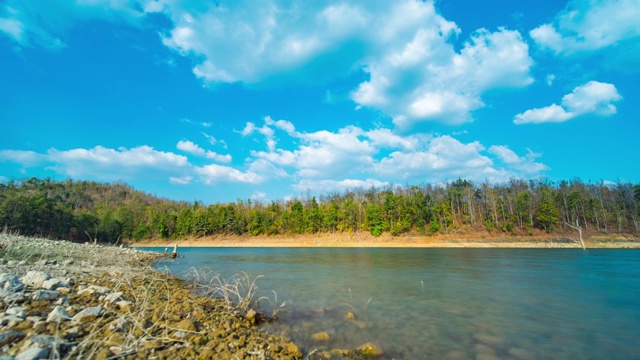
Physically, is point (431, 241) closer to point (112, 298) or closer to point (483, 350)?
point (483, 350)

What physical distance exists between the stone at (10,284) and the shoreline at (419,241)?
61.2 metres

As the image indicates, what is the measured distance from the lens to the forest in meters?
61.6

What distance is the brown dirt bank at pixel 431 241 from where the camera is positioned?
52537 millimetres

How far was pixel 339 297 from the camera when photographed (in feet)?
31.8

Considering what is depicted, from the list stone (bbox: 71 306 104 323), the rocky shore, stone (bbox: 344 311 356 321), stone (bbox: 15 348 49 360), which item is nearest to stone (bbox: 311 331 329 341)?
the rocky shore

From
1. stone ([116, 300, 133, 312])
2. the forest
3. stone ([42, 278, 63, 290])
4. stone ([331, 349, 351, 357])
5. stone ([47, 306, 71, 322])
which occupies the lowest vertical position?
stone ([331, 349, 351, 357])

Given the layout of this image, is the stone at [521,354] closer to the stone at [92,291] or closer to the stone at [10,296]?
the stone at [92,291]

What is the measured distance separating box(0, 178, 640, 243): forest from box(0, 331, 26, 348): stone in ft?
209

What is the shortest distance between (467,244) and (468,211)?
2218 cm

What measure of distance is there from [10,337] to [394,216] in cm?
7453

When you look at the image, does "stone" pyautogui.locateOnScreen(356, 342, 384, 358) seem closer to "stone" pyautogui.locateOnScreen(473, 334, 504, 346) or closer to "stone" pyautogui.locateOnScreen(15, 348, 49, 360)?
"stone" pyautogui.locateOnScreen(473, 334, 504, 346)

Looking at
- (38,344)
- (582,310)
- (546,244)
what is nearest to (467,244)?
(546,244)

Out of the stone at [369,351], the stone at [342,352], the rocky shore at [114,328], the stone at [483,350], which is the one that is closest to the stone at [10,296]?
the rocky shore at [114,328]

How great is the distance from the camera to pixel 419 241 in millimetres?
62469
